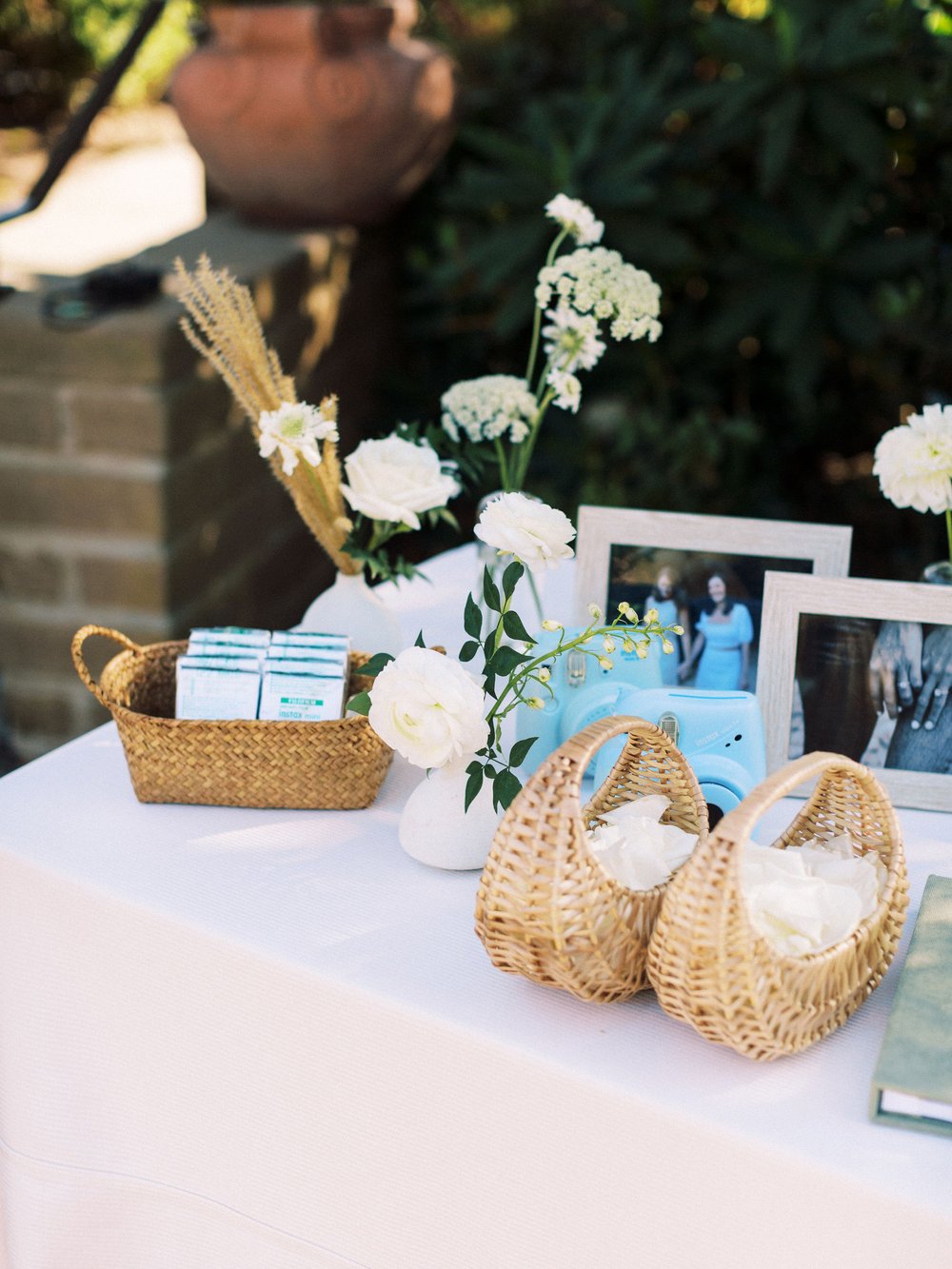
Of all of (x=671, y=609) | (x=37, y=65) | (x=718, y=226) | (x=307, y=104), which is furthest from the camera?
(x=37, y=65)

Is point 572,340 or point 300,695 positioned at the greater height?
point 572,340

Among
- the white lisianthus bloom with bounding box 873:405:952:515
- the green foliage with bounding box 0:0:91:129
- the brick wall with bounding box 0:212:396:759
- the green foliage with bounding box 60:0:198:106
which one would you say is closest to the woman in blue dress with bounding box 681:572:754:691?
the white lisianthus bloom with bounding box 873:405:952:515

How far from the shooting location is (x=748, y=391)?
2.98m

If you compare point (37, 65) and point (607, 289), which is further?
point (37, 65)

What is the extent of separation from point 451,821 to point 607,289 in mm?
480

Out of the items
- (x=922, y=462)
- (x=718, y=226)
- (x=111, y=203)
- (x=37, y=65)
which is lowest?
(x=922, y=462)

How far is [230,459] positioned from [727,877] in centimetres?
173

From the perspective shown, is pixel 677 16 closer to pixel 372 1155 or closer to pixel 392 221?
pixel 392 221

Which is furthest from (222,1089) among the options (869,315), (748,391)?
(748,391)

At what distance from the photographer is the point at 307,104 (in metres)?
2.46

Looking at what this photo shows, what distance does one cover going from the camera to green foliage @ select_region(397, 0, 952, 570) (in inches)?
94.0

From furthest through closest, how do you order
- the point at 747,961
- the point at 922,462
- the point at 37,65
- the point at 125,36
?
the point at 37,65 → the point at 125,36 → the point at 922,462 → the point at 747,961

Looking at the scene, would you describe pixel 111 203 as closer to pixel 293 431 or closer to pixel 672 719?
pixel 293 431

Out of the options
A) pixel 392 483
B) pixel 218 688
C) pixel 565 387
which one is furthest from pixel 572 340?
pixel 218 688
